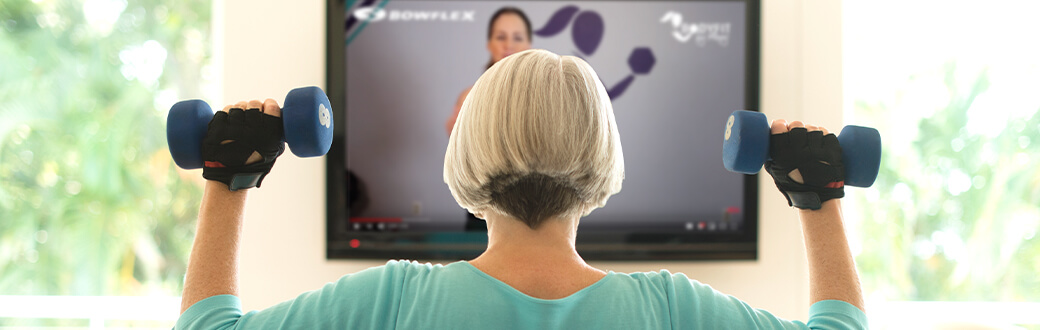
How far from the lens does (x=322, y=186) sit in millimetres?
2139

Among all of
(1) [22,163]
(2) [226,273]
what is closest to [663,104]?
(2) [226,273]

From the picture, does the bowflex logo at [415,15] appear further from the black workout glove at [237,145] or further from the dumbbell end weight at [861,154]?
the dumbbell end weight at [861,154]

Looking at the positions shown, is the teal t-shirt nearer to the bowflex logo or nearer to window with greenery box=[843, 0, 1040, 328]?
the bowflex logo

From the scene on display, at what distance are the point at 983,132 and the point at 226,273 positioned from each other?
2542 mm

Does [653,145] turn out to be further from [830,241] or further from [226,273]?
[226,273]

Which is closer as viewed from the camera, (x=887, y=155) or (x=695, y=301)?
(x=695, y=301)

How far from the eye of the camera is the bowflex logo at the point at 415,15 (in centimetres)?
204

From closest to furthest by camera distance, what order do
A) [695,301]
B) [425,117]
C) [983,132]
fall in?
[695,301] → [425,117] → [983,132]

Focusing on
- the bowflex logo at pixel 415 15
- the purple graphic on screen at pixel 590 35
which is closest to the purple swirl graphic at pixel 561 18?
the purple graphic on screen at pixel 590 35

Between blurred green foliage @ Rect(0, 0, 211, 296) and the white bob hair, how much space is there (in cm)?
199

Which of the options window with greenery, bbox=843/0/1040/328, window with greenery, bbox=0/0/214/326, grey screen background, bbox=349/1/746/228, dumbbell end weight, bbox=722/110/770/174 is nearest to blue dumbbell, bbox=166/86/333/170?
dumbbell end weight, bbox=722/110/770/174

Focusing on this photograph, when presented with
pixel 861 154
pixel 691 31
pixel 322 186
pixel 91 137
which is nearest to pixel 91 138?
pixel 91 137

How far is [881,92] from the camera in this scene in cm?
235

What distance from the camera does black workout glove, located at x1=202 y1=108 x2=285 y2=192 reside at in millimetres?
898
